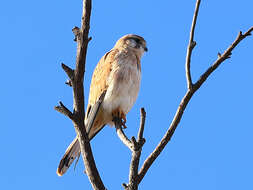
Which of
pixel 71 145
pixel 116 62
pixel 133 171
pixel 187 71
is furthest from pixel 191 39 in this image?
pixel 116 62

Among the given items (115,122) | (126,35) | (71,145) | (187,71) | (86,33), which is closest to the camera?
(86,33)

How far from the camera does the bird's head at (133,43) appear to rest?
550 centimetres

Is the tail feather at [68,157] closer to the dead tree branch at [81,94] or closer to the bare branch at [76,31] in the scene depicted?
the dead tree branch at [81,94]

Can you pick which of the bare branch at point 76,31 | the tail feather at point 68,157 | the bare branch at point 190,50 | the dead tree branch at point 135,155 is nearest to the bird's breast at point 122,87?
the tail feather at point 68,157

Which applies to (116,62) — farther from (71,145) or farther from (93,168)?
(93,168)

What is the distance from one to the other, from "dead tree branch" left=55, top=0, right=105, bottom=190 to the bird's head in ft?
8.86

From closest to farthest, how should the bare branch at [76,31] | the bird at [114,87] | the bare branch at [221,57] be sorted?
1. the bare branch at [76,31]
2. the bare branch at [221,57]
3. the bird at [114,87]

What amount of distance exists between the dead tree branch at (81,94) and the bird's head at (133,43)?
2701 mm

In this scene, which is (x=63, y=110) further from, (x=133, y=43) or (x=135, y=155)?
(x=133, y=43)

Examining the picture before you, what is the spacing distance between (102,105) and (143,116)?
2.01m

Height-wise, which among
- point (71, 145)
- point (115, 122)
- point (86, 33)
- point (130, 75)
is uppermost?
point (130, 75)

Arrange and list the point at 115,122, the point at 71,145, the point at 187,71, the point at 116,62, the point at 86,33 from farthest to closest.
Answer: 1. the point at 116,62
2. the point at 115,122
3. the point at 71,145
4. the point at 187,71
5. the point at 86,33

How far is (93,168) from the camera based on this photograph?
295 centimetres

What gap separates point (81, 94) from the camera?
9.03ft
